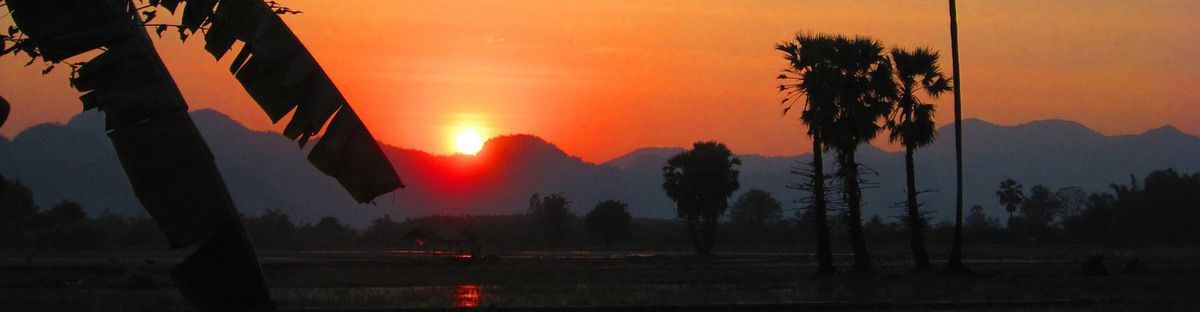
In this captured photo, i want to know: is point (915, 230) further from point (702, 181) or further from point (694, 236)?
point (702, 181)

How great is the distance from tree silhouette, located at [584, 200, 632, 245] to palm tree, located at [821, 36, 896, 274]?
64.8 meters

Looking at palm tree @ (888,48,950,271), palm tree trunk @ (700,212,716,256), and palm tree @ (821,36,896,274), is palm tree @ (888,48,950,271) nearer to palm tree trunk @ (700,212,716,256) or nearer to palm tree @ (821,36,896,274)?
palm tree @ (821,36,896,274)

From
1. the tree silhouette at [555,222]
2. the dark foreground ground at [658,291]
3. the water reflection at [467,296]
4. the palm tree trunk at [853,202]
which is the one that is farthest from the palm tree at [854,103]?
the tree silhouette at [555,222]

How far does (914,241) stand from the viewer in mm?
38281

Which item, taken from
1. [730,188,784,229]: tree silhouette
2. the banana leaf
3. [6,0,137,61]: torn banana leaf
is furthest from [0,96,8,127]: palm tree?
[730,188,784,229]: tree silhouette

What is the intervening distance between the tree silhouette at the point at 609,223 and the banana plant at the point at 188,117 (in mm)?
93215

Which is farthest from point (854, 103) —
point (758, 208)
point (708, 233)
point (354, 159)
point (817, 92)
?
point (758, 208)

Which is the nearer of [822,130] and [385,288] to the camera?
[385,288]

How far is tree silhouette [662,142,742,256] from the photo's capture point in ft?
273

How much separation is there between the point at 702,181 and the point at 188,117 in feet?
242

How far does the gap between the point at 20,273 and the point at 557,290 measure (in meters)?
22.8

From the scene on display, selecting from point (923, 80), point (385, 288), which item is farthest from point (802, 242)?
point (385, 288)

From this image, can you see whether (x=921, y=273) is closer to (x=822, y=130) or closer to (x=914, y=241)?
(x=914, y=241)

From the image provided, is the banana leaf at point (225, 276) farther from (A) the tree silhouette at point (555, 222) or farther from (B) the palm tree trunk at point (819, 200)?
A: (A) the tree silhouette at point (555, 222)
